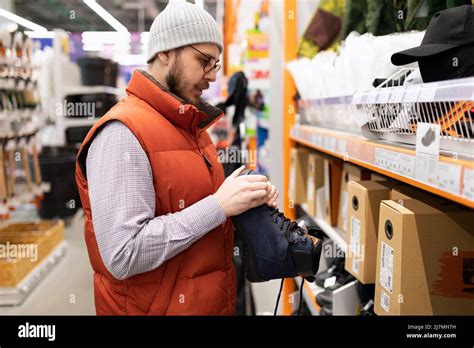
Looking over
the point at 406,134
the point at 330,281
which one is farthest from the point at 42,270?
the point at 406,134

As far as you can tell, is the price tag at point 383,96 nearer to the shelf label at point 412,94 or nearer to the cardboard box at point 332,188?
the shelf label at point 412,94

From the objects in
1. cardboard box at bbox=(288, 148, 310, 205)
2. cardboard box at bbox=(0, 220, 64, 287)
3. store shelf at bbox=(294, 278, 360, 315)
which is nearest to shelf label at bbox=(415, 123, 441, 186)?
store shelf at bbox=(294, 278, 360, 315)

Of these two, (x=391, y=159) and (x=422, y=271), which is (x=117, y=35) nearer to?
(x=391, y=159)

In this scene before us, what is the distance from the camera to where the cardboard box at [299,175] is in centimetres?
249

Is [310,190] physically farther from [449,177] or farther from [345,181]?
A: [449,177]

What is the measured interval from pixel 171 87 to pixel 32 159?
16.2 ft

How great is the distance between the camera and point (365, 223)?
52.2 inches

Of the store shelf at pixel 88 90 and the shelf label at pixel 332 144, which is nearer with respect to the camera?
the shelf label at pixel 332 144

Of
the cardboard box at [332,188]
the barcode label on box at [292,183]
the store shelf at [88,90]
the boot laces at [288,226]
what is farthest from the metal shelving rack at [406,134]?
the store shelf at [88,90]

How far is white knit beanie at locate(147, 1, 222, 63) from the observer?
1.17 m

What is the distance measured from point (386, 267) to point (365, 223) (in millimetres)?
193

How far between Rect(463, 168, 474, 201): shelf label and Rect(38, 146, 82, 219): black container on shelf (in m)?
4.89
